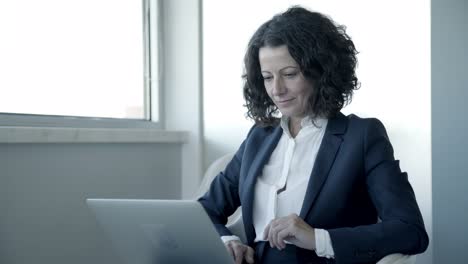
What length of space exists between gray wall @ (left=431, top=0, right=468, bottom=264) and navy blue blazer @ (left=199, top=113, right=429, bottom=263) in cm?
66

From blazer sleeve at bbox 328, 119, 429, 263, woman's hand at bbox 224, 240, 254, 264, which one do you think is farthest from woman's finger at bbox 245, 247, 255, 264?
blazer sleeve at bbox 328, 119, 429, 263

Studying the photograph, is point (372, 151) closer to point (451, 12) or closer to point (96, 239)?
point (451, 12)

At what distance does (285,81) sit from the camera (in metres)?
1.47

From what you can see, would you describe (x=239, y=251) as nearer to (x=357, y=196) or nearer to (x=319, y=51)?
(x=357, y=196)

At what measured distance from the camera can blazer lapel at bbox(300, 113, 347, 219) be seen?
138cm

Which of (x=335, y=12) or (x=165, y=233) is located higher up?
(x=335, y=12)

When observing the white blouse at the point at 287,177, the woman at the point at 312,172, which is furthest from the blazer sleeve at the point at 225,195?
the white blouse at the point at 287,177

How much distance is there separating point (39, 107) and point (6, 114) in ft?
0.63

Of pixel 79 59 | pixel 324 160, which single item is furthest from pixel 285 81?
pixel 79 59

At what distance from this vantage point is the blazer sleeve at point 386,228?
1.24 metres

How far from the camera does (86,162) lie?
197 centimetres

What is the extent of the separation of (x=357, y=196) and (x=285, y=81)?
0.35 m

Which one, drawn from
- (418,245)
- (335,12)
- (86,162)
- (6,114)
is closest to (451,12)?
(335,12)

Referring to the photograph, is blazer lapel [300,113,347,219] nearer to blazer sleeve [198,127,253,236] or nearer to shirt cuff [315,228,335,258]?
shirt cuff [315,228,335,258]
